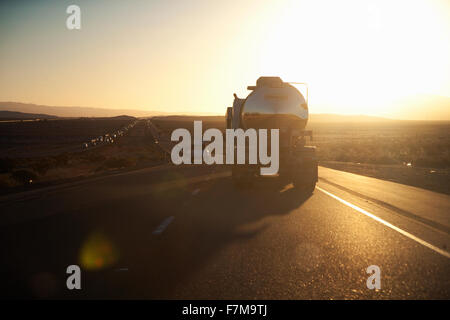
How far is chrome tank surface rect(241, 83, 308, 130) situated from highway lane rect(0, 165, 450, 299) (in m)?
3.30

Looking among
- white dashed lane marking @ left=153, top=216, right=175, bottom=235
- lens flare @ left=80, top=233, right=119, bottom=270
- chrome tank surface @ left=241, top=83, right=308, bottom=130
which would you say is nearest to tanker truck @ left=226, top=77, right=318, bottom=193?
chrome tank surface @ left=241, top=83, right=308, bottom=130

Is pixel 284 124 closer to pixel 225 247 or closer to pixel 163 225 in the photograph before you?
pixel 163 225

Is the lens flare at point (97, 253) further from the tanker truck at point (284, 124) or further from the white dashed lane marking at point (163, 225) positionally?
the tanker truck at point (284, 124)

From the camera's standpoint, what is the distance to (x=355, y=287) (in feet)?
17.1

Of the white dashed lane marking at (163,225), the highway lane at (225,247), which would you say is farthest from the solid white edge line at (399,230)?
the white dashed lane marking at (163,225)

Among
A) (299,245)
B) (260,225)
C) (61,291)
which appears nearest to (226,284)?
(61,291)

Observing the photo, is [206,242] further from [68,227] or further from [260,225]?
[68,227]

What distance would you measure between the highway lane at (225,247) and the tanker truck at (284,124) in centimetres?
170

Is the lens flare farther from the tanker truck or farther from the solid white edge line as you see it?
the tanker truck

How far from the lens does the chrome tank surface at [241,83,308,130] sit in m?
15.5

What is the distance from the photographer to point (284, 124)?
15.5 m

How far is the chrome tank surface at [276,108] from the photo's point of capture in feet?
50.9

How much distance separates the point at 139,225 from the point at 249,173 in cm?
616
